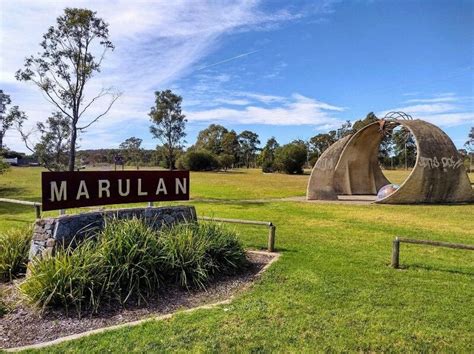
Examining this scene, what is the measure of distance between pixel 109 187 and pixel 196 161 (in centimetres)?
5446

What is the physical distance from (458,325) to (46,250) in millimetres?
5850

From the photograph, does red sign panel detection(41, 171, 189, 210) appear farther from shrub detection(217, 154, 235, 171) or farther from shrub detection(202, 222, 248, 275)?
shrub detection(217, 154, 235, 171)

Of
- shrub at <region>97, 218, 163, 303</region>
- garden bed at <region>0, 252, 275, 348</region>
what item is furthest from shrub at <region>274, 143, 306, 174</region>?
shrub at <region>97, 218, 163, 303</region>

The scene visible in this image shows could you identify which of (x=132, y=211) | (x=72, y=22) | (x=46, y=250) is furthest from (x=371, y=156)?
(x=46, y=250)

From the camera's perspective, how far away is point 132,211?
7.60 meters

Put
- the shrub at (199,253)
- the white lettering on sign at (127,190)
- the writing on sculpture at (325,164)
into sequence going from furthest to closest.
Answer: the writing on sculpture at (325,164) < the white lettering on sign at (127,190) < the shrub at (199,253)

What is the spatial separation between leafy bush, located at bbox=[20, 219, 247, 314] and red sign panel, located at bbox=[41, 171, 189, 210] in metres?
0.56

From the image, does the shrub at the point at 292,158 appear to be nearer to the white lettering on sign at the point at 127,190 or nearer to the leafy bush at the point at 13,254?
the white lettering on sign at the point at 127,190

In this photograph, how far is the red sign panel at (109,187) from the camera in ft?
21.1

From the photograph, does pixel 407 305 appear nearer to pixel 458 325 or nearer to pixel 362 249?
pixel 458 325

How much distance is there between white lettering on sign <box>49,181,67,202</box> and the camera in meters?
6.40

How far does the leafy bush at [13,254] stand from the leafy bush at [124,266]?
1291 millimetres

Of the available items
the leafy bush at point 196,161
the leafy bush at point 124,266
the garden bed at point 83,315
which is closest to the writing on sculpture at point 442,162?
the leafy bush at point 124,266

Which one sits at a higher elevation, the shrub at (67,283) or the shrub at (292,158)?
the shrub at (292,158)
